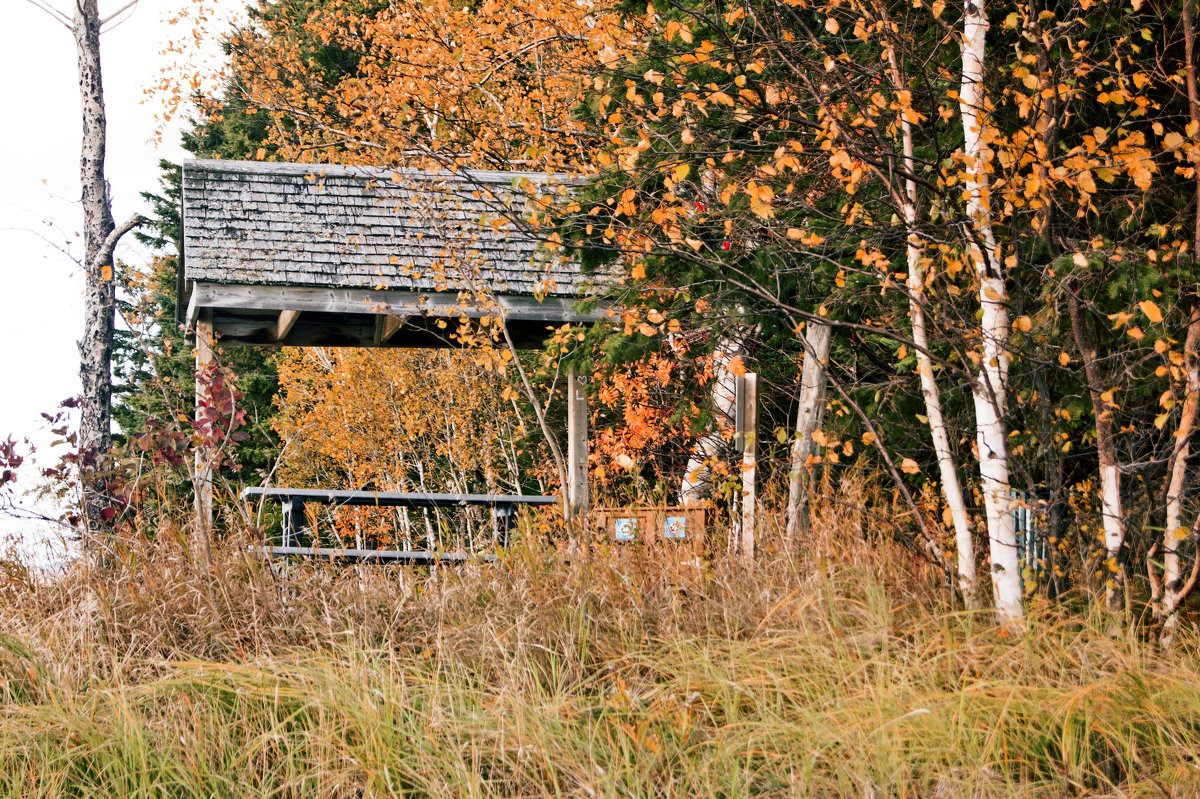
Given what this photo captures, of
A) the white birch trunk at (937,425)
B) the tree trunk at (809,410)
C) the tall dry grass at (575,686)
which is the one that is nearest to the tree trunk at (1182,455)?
the tall dry grass at (575,686)

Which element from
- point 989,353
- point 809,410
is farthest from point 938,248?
point 809,410

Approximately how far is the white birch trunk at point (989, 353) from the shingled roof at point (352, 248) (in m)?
3.21

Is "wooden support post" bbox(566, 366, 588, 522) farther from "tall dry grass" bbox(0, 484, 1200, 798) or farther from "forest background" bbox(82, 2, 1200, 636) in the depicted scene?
"tall dry grass" bbox(0, 484, 1200, 798)

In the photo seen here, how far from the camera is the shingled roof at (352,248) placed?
25.4 feet

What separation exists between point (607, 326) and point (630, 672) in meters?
2.85

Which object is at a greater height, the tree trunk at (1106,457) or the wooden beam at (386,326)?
the wooden beam at (386,326)

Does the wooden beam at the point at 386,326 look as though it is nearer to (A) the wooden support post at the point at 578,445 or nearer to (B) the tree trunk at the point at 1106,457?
(A) the wooden support post at the point at 578,445

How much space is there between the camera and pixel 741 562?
4.91m

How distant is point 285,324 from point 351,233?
962mm

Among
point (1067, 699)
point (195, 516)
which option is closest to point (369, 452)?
point (195, 516)

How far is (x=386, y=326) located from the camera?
892cm

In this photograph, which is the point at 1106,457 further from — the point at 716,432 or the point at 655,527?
the point at 716,432

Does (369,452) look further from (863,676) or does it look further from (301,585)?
(863,676)

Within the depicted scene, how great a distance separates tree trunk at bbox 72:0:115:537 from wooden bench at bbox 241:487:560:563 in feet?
7.71
